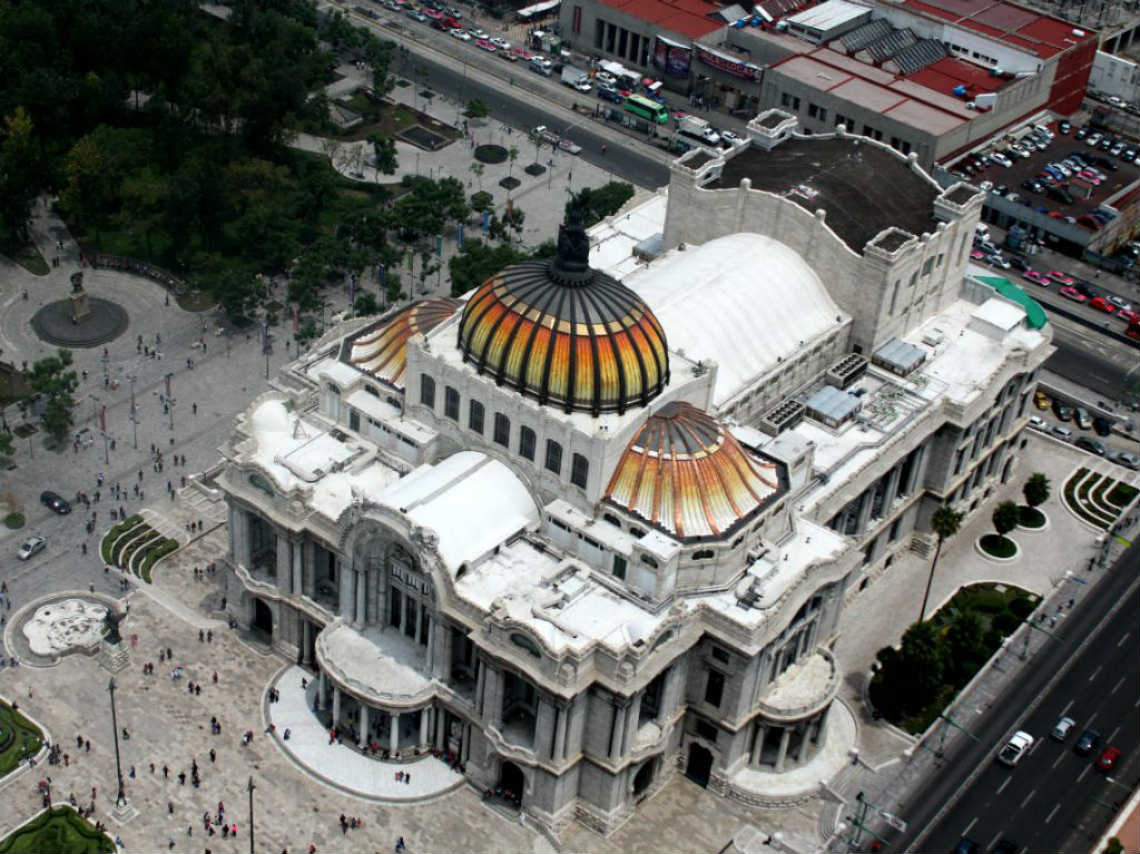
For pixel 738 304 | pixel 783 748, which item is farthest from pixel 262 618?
pixel 738 304

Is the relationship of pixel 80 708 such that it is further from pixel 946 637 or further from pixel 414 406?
pixel 946 637

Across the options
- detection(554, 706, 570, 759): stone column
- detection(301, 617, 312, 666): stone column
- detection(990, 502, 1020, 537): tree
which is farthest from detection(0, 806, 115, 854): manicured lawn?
detection(990, 502, 1020, 537): tree

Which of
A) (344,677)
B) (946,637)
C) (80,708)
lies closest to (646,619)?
(344,677)

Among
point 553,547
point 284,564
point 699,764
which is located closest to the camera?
point 553,547

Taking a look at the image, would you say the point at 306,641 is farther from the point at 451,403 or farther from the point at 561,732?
the point at 561,732

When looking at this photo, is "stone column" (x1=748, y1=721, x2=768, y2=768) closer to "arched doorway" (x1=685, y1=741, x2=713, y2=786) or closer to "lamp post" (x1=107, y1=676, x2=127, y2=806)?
"arched doorway" (x1=685, y1=741, x2=713, y2=786)
